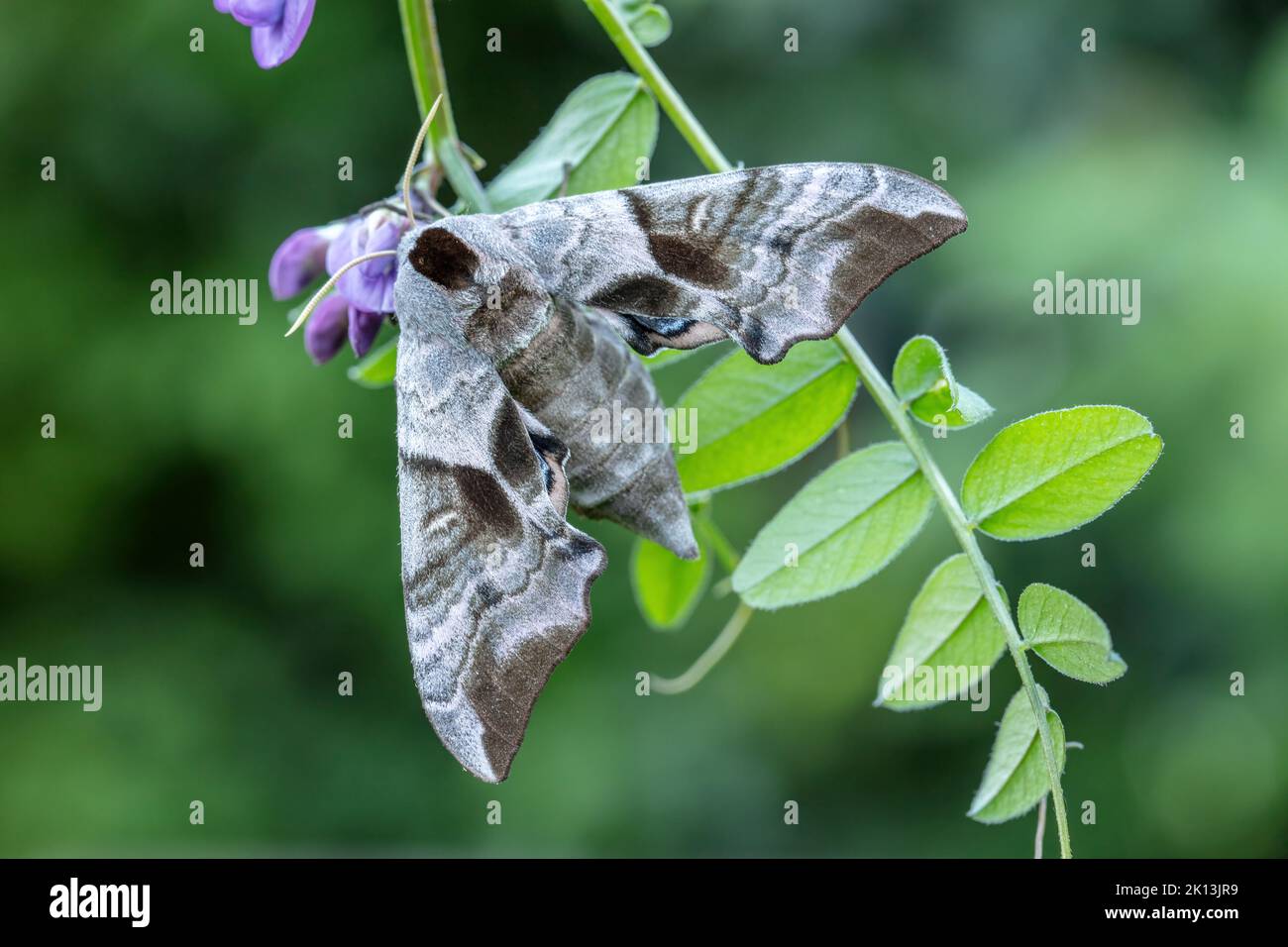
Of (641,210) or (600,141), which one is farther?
(600,141)

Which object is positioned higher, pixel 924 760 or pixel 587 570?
pixel 587 570

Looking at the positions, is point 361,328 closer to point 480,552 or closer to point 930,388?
point 480,552

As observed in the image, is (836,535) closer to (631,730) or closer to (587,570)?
(587,570)

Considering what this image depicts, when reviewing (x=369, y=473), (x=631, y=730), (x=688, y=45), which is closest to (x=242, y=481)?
(x=369, y=473)

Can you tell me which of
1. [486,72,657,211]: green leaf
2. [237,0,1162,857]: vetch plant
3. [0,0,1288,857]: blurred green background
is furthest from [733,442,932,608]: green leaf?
[0,0,1288,857]: blurred green background

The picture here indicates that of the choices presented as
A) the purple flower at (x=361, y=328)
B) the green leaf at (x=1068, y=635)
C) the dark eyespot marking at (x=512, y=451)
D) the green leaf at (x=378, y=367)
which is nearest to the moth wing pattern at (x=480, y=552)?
the dark eyespot marking at (x=512, y=451)

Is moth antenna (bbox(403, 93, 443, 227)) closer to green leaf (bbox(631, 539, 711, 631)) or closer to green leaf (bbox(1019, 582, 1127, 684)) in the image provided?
green leaf (bbox(631, 539, 711, 631))

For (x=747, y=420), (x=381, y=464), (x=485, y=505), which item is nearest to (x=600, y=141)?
(x=747, y=420)
